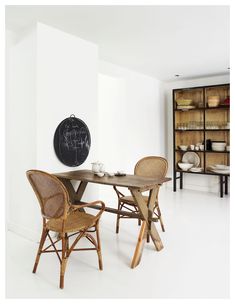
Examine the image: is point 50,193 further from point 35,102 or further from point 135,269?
point 35,102

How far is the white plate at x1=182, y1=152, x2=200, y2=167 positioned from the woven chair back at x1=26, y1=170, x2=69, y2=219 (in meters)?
4.44

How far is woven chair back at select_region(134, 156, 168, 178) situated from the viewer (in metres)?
3.62

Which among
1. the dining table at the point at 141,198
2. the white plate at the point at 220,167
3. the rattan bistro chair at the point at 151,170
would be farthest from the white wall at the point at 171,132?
the dining table at the point at 141,198

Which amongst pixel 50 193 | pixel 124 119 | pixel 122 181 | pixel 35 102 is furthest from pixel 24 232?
pixel 124 119

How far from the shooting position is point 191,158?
250 inches

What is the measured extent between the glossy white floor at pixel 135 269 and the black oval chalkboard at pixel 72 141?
1006mm

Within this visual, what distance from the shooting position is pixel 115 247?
3092 millimetres

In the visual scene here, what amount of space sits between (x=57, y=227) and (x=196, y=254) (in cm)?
146

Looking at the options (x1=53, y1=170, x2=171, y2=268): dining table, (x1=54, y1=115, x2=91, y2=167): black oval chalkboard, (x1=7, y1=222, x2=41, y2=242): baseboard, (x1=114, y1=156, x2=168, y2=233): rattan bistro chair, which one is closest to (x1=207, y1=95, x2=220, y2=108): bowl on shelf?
(x1=114, y1=156, x2=168, y2=233): rattan bistro chair

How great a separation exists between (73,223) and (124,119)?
127 inches

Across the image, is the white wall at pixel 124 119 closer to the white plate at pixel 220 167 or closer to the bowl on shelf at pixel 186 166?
the bowl on shelf at pixel 186 166

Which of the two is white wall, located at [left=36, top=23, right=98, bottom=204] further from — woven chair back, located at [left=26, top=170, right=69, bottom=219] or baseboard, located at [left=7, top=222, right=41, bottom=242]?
woven chair back, located at [left=26, top=170, right=69, bottom=219]

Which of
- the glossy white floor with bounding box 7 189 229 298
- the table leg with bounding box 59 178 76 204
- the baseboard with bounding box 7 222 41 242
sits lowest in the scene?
the glossy white floor with bounding box 7 189 229 298
